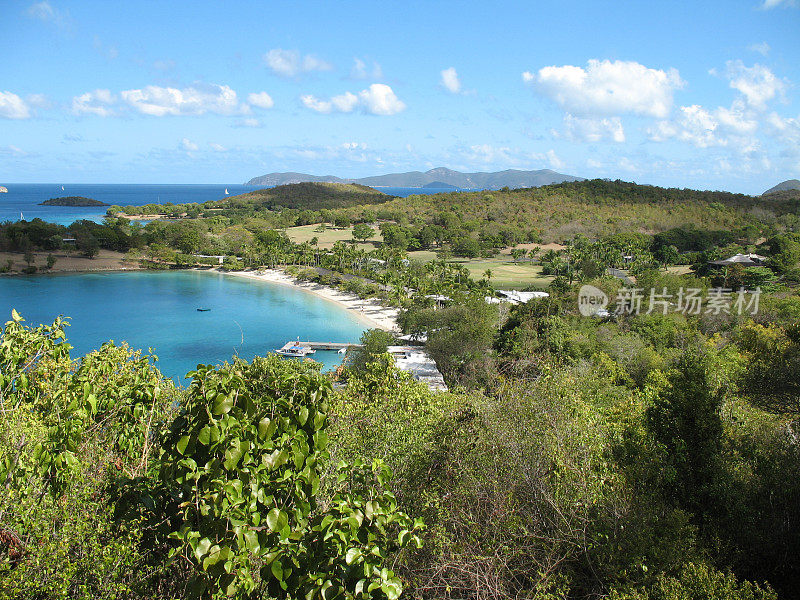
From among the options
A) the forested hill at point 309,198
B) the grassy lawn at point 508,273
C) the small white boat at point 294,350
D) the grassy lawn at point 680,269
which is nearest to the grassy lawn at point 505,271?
the grassy lawn at point 508,273

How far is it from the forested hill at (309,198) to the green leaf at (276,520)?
12101 centimetres

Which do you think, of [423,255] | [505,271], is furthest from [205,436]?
[423,255]

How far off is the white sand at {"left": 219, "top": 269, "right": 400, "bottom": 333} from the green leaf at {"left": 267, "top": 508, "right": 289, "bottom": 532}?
110 feet

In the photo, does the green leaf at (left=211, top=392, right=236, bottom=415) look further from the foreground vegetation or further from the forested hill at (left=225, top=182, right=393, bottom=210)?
the forested hill at (left=225, top=182, right=393, bottom=210)

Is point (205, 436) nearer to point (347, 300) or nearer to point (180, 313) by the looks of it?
point (180, 313)

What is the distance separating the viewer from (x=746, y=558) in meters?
5.70

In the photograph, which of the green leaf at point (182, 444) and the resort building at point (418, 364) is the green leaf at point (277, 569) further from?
the resort building at point (418, 364)

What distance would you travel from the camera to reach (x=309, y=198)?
137 metres

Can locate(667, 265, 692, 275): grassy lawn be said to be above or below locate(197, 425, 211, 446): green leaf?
below

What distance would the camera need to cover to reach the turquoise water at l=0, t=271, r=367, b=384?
33938 millimetres

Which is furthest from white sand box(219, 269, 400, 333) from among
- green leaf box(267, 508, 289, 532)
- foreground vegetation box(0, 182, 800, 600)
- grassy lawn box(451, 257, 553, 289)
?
green leaf box(267, 508, 289, 532)

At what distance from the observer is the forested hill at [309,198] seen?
414 feet

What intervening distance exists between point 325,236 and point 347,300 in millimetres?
37908

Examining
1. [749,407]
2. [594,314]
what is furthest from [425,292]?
[749,407]
